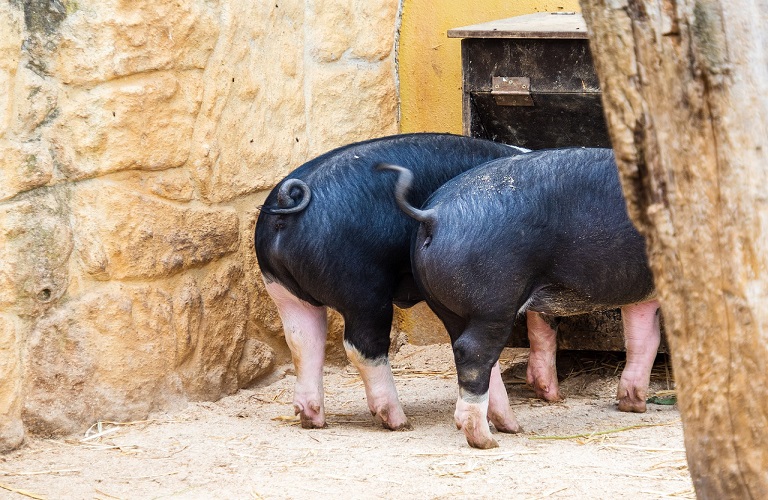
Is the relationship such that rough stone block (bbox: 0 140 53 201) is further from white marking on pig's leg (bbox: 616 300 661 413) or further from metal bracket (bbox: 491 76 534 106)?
white marking on pig's leg (bbox: 616 300 661 413)

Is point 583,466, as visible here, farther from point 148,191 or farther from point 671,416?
point 148,191

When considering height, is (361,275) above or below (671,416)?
above

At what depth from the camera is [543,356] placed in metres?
4.18

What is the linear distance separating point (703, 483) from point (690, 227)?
0.48 m

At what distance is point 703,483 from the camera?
1.91 metres

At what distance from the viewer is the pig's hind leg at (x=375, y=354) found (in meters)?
3.74

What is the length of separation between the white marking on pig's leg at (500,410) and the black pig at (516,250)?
0.25 meters

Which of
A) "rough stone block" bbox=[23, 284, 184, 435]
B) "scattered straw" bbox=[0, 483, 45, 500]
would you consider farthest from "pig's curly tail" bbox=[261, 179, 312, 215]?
"scattered straw" bbox=[0, 483, 45, 500]

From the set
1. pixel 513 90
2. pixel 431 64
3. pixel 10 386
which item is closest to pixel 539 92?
pixel 513 90

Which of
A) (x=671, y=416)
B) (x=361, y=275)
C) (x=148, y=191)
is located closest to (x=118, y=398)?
(x=148, y=191)

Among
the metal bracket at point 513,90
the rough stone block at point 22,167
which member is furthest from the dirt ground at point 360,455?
the metal bracket at point 513,90

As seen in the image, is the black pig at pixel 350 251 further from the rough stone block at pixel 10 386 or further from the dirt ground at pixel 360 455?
the rough stone block at pixel 10 386

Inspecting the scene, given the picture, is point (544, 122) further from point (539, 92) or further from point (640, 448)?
point (640, 448)

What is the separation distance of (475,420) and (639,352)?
85cm
